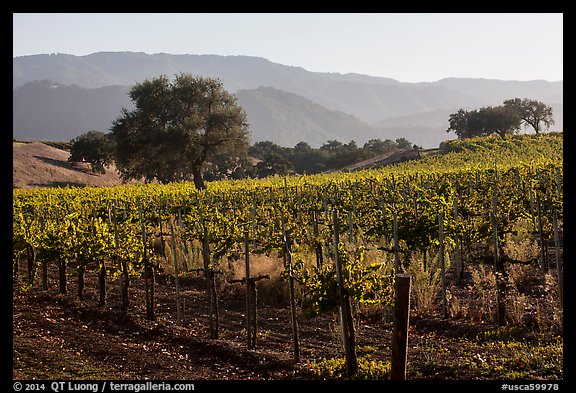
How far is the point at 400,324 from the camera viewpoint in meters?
6.15

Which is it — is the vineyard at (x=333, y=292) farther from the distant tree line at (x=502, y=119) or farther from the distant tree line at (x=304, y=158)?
the distant tree line at (x=502, y=119)

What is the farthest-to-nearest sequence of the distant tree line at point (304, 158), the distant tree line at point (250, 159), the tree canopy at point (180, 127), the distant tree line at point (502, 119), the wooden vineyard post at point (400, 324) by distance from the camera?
1. the distant tree line at point (304, 158)
2. the distant tree line at point (502, 119)
3. the distant tree line at point (250, 159)
4. the tree canopy at point (180, 127)
5. the wooden vineyard post at point (400, 324)

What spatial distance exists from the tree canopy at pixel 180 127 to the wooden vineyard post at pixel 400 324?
35.2 meters

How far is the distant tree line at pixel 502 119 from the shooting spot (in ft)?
243

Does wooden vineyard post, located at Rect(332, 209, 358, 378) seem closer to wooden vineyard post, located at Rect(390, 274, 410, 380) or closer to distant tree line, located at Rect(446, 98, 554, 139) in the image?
wooden vineyard post, located at Rect(390, 274, 410, 380)

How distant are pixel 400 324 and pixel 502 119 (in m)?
74.1

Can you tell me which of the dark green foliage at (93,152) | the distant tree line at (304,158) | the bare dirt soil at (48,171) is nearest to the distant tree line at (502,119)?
the distant tree line at (304,158)

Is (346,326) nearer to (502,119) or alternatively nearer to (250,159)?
(250,159)

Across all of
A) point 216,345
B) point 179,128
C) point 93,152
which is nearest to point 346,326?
point 216,345
